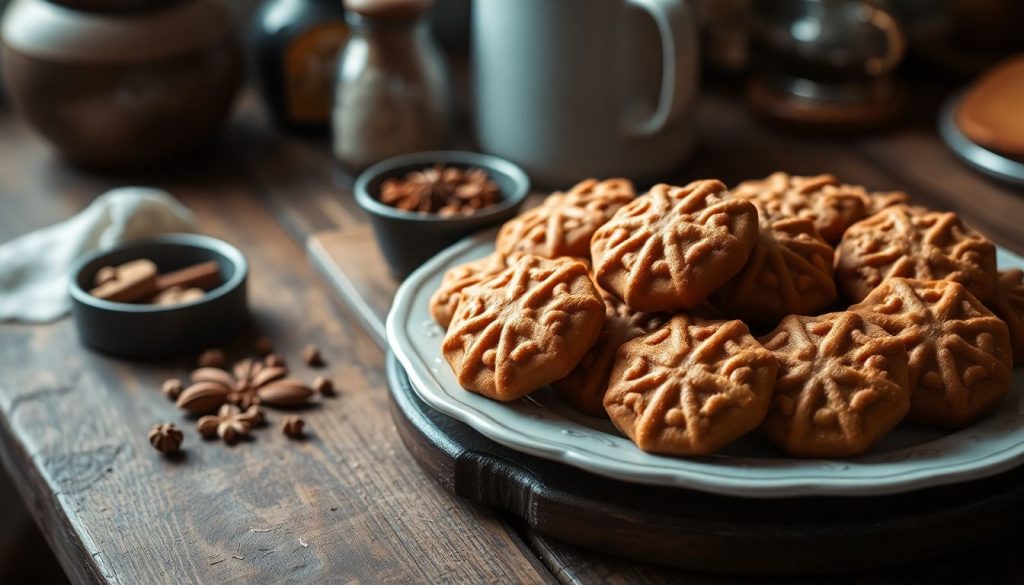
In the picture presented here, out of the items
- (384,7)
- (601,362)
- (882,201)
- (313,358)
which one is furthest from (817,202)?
(384,7)

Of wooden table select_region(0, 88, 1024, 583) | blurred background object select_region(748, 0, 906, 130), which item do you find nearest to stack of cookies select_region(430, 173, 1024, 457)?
wooden table select_region(0, 88, 1024, 583)

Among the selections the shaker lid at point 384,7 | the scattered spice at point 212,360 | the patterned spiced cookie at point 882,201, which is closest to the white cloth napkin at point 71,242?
the scattered spice at point 212,360

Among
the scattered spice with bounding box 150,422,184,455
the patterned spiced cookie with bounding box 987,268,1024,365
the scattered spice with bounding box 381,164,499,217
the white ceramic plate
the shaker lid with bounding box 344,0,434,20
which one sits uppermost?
the shaker lid with bounding box 344,0,434,20

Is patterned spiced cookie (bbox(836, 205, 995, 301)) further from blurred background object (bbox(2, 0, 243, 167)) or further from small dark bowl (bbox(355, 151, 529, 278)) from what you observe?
blurred background object (bbox(2, 0, 243, 167))

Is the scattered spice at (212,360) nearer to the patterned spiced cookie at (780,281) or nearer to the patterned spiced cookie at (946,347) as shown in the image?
the patterned spiced cookie at (780,281)

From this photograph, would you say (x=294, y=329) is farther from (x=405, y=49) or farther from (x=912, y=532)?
(x=912, y=532)

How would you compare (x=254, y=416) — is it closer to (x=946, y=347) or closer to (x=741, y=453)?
(x=741, y=453)
